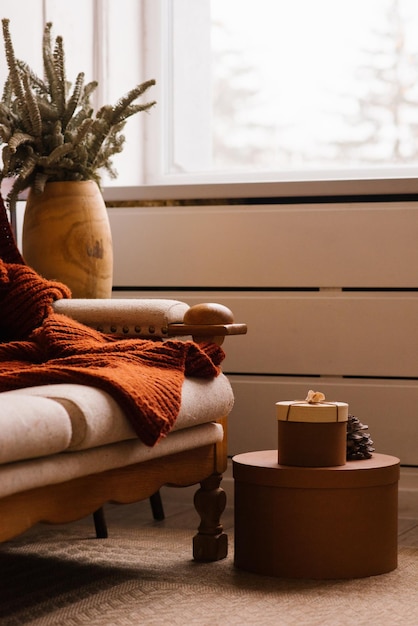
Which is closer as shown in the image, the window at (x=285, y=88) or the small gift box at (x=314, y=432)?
the small gift box at (x=314, y=432)

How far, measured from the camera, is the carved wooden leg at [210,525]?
2.33 metres

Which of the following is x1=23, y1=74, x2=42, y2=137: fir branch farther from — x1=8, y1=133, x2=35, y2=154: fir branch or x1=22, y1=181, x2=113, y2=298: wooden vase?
x1=22, y1=181, x2=113, y2=298: wooden vase

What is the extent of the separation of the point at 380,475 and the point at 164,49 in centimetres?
203

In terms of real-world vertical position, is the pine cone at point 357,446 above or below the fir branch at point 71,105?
→ below

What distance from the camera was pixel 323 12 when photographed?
3572 mm

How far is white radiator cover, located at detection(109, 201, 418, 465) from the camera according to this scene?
296cm

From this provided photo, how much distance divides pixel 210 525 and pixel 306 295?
92cm

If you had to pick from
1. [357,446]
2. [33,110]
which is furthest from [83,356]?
[33,110]

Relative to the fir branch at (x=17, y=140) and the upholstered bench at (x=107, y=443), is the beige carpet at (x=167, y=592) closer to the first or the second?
the upholstered bench at (x=107, y=443)

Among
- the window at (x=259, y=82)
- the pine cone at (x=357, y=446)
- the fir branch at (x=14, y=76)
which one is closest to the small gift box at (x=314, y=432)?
the pine cone at (x=357, y=446)

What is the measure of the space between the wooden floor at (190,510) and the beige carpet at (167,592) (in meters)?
0.29

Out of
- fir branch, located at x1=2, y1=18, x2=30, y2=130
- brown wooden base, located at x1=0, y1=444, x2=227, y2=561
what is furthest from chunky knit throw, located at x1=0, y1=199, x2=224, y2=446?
fir branch, located at x1=2, y1=18, x2=30, y2=130

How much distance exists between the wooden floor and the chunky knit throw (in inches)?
28.3

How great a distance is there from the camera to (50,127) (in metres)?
2.67
